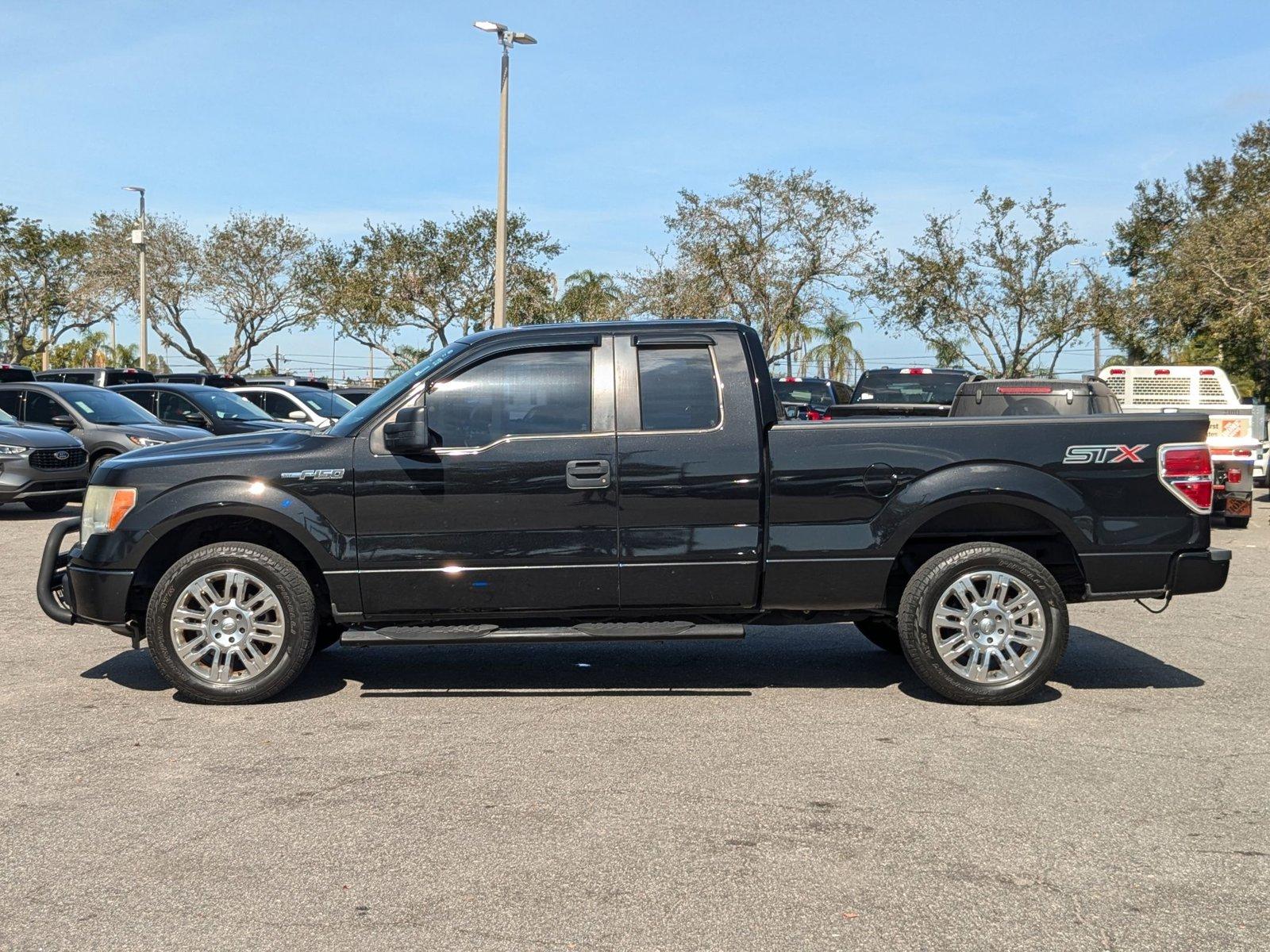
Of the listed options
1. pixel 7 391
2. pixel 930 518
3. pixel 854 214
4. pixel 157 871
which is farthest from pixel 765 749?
pixel 854 214

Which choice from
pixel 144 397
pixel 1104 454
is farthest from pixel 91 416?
pixel 1104 454

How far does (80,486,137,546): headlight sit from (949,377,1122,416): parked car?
28.1ft

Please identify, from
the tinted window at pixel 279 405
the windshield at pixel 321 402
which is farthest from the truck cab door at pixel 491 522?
the tinted window at pixel 279 405

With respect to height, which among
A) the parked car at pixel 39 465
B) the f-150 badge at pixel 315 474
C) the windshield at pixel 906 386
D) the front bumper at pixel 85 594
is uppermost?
the windshield at pixel 906 386

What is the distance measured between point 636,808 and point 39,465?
12602 millimetres

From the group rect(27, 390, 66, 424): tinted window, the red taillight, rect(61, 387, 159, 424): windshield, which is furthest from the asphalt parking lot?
rect(27, 390, 66, 424): tinted window

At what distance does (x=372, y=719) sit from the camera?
6.01 metres

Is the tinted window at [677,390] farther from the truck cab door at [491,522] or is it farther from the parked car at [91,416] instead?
the parked car at [91,416]

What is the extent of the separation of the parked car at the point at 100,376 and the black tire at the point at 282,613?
16.5m

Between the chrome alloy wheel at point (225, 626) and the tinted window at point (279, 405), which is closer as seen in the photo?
the chrome alloy wheel at point (225, 626)

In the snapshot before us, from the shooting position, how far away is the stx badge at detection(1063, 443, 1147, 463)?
621 cm

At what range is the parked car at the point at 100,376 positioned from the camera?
72.4 ft

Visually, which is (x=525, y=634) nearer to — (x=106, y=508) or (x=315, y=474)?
(x=315, y=474)

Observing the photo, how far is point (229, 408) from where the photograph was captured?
719 inches
